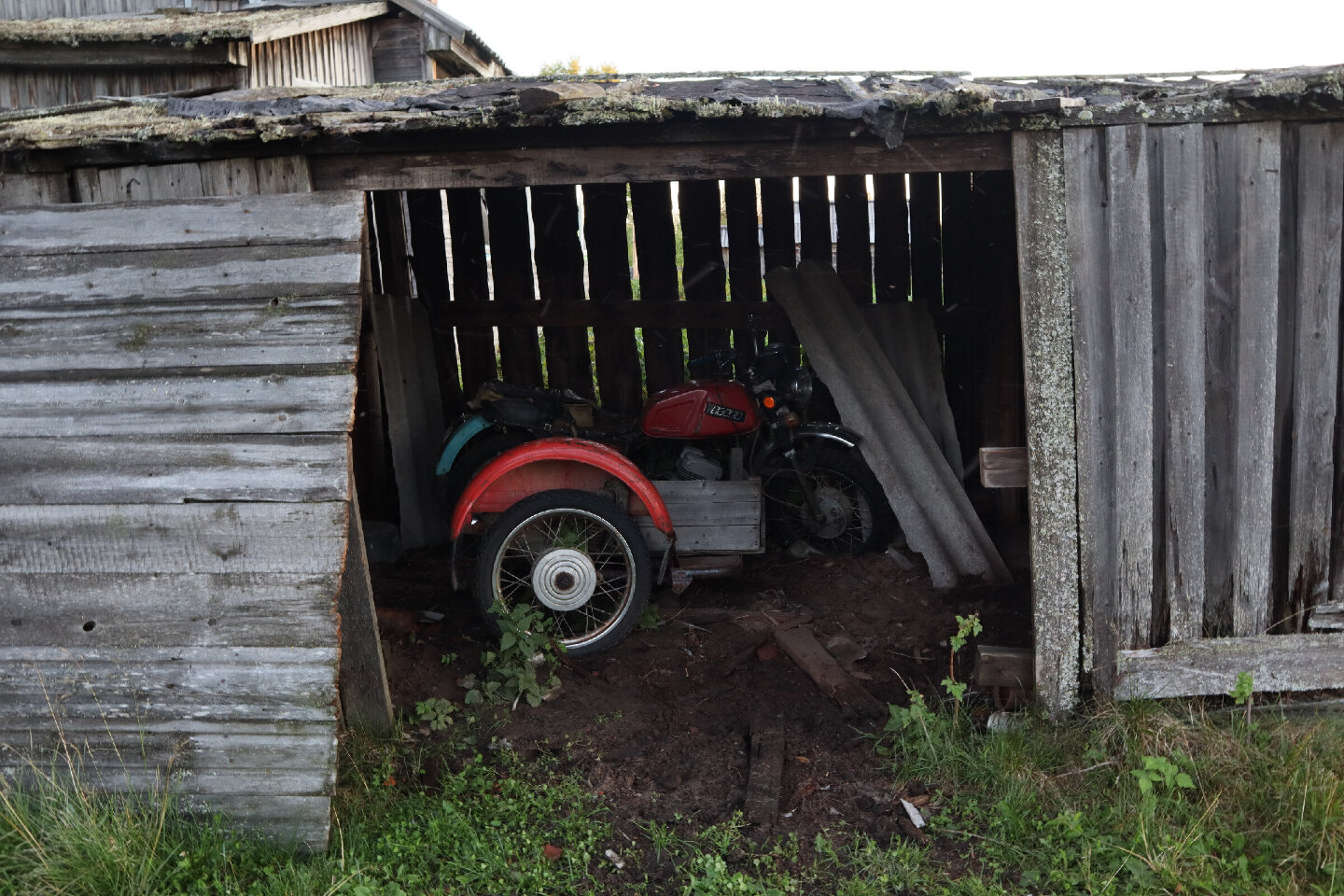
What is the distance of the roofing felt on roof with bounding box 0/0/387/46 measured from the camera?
27.1ft

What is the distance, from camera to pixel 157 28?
870 centimetres

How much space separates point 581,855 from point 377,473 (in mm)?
4015

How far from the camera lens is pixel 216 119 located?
3635mm

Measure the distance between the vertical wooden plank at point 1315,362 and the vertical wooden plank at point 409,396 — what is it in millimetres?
4709

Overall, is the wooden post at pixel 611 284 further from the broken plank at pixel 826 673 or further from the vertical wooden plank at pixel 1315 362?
the vertical wooden plank at pixel 1315 362

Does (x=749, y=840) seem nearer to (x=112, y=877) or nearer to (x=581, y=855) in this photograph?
(x=581, y=855)

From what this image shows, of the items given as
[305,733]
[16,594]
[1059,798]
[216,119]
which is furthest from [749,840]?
[216,119]

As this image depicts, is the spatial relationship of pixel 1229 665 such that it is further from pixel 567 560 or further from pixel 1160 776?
pixel 567 560

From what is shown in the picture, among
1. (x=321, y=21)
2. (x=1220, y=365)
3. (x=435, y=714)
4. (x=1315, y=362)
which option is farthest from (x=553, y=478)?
(x=321, y=21)

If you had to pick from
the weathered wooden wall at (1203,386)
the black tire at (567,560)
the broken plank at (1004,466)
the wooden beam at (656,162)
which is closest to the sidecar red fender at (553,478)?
the black tire at (567,560)

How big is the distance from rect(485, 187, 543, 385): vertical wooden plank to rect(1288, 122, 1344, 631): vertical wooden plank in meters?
4.51

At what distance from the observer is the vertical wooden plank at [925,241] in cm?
645

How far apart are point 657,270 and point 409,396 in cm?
183

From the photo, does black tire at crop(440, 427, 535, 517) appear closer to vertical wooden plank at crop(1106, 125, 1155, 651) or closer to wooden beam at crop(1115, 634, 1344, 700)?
vertical wooden plank at crop(1106, 125, 1155, 651)
